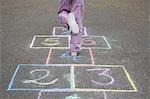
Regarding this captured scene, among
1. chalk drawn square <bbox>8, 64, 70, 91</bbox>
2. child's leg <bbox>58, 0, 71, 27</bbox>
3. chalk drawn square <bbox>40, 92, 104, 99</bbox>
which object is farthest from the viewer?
child's leg <bbox>58, 0, 71, 27</bbox>

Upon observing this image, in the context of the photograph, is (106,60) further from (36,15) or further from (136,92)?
(36,15)

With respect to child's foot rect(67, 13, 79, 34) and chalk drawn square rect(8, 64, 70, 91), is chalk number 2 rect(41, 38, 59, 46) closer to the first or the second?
child's foot rect(67, 13, 79, 34)

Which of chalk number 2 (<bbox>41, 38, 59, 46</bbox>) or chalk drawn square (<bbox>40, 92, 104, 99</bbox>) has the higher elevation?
chalk drawn square (<bbox>40, 92, 104, 99</bbox>)

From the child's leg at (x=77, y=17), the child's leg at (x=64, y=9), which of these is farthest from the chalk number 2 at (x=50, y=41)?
the child's leg at (x=64, y=9)

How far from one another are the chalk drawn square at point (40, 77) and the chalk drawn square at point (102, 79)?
0.16 meters

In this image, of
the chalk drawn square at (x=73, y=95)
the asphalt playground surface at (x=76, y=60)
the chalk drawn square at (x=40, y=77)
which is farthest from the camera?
the chalk drawn square at (x=40, y=77)

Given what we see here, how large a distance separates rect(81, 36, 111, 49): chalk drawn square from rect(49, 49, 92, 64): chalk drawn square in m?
0.26

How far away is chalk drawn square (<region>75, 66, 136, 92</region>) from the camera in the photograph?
4.48 m

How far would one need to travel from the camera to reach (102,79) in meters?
4.75

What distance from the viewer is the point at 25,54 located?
5.78 meters

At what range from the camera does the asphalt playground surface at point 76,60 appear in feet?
14.4

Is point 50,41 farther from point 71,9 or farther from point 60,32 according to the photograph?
point 71,9

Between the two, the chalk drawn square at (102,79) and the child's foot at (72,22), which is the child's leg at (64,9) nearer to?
the child's foot at (72,22)

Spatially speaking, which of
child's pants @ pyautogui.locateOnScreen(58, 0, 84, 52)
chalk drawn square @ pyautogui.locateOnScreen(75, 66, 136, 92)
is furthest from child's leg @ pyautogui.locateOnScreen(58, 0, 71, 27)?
chalk drawn square @ pyautogui.locateOnScreen(75, 66, 136, 92)
